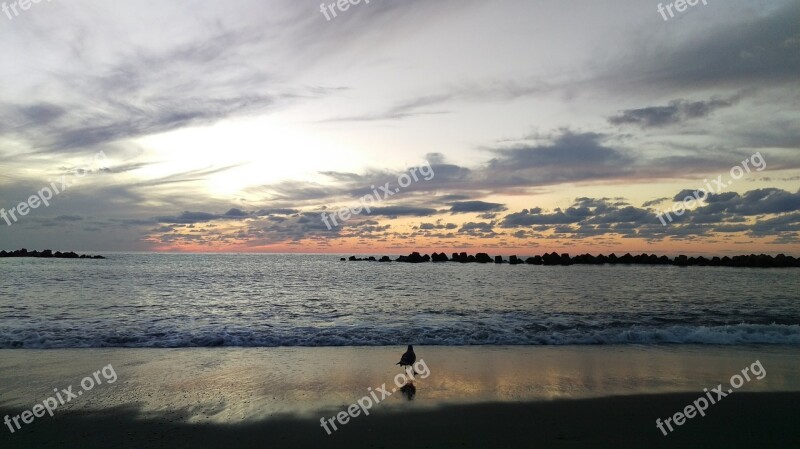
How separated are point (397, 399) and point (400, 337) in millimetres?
7737

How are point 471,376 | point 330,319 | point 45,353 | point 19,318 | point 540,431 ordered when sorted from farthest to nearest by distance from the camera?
point 330,319
point 19,318
point 45,353
point 471,376
point 540,431

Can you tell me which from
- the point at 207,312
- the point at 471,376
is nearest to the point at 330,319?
the point at 207,312

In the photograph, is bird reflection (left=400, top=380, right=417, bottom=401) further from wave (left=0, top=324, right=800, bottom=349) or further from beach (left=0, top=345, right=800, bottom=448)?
wave (left=0, top=324, right=800, bottom=349)

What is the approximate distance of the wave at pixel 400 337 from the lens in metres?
16.2

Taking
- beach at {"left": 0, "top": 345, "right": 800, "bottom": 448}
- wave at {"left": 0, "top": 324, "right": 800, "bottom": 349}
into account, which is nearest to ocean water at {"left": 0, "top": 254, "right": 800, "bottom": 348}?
wave at {"left": 0, "top": 324, "right": 800, "bottom": 349}

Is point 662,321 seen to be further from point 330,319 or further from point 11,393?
point 11,393

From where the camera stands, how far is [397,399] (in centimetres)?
971

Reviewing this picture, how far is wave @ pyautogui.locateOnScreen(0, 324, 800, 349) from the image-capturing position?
16234 mm

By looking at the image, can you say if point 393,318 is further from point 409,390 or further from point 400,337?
point 409,390

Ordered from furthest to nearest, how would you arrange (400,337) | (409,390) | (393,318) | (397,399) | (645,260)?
(645,260) < (393,318) < (400,337) < (409,390) < (397,399)

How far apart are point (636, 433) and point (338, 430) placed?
5588 millimetres

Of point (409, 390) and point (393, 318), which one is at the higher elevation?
point (409, 390)

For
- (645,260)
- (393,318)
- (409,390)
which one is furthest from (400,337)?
(645,260)

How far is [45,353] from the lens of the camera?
14.4m
